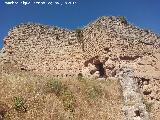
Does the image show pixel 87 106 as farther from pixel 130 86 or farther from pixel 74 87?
pixel 130 86

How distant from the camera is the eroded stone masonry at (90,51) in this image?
17875mm

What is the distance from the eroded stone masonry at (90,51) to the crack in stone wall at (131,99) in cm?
197

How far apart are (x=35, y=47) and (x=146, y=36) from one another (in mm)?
5588

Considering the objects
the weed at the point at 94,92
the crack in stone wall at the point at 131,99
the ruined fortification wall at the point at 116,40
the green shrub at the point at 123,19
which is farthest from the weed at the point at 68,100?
the green shrub at the point at 123,19

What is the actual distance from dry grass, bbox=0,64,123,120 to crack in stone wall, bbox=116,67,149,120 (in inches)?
10.8

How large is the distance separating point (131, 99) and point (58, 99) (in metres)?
2.73

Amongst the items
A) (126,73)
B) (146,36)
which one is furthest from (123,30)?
(126,73)

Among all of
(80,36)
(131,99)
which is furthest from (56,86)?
(80,36)

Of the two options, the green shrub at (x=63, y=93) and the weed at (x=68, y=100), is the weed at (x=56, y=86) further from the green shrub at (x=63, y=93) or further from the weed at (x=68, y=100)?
the weed at (x=68, y=100)

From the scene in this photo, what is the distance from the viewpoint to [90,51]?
746 inches

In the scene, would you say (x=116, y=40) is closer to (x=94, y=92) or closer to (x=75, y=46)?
(x=75, y=46)

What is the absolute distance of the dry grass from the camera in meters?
11.8

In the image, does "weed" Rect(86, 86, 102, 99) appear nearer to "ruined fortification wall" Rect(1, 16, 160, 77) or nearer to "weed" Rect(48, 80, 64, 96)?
"weed" Rect(48, 80, 64, 96)

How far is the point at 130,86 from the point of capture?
14.9m
